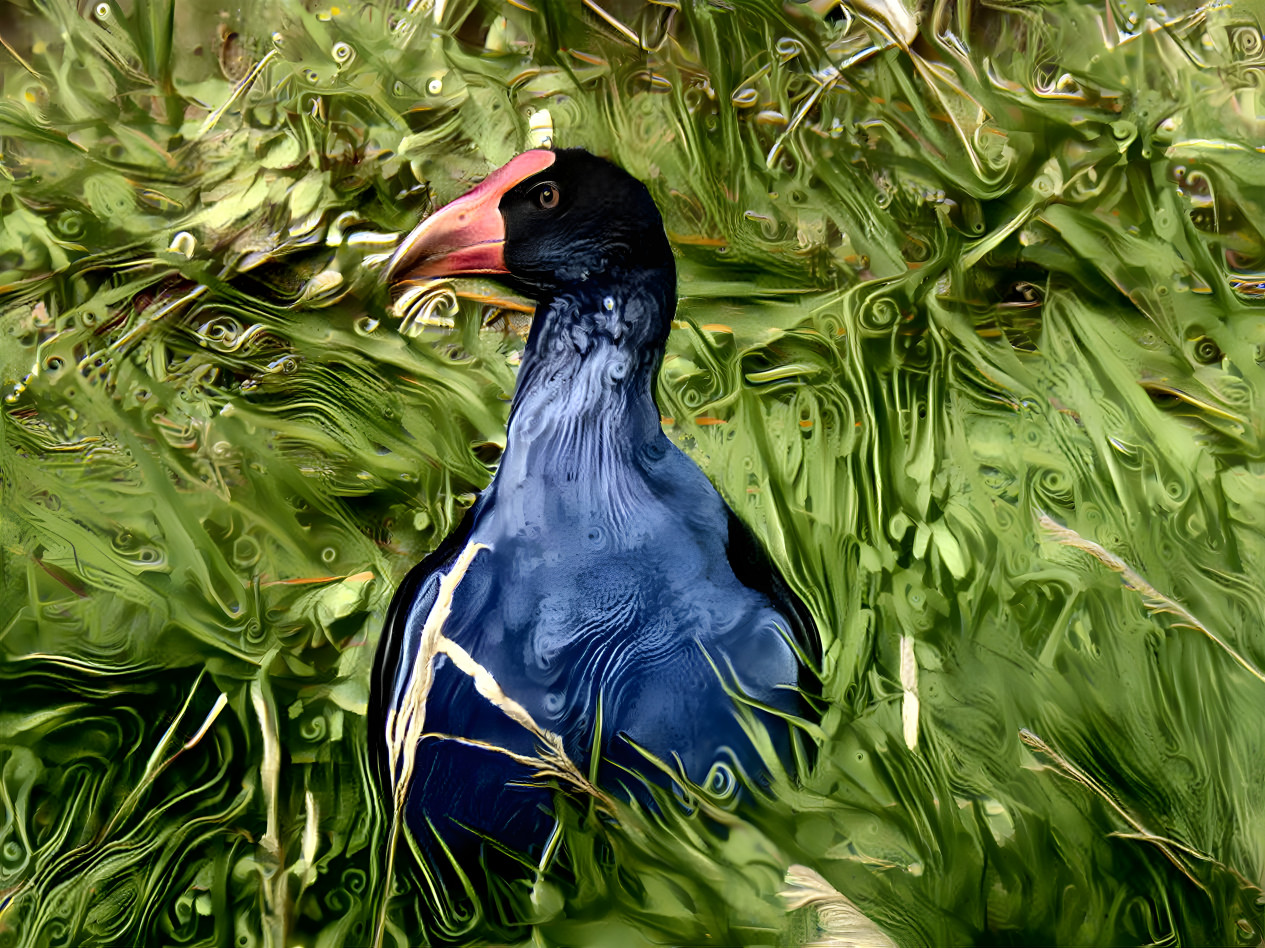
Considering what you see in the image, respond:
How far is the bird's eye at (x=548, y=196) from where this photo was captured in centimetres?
145

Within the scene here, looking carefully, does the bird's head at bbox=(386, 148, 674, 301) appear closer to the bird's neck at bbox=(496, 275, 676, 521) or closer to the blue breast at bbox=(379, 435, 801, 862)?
the bird's neck at bbox=(496, 275, 676, 521)

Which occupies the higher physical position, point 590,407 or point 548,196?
point 548,196

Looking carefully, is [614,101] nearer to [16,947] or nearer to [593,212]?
[593,212]

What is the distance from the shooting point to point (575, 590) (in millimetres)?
1378

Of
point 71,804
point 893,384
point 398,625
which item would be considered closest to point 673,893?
point 398,625

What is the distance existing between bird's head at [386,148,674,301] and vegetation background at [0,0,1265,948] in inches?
2.4

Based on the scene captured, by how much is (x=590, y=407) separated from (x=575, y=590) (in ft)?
0.82

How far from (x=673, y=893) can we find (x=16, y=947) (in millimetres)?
895

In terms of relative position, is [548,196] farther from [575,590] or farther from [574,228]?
[575,590]

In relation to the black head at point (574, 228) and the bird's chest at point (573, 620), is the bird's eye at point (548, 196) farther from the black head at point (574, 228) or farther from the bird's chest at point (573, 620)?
the bird's chest at point (573, 620)

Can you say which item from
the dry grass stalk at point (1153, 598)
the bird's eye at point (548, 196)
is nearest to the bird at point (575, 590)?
the bird's eye at point (548, 196)

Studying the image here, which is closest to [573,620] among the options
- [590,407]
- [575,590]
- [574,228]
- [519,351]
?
[575,590]

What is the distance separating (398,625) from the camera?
146 centimetres

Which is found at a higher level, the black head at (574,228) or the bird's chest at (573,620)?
the black head at (574,228)
